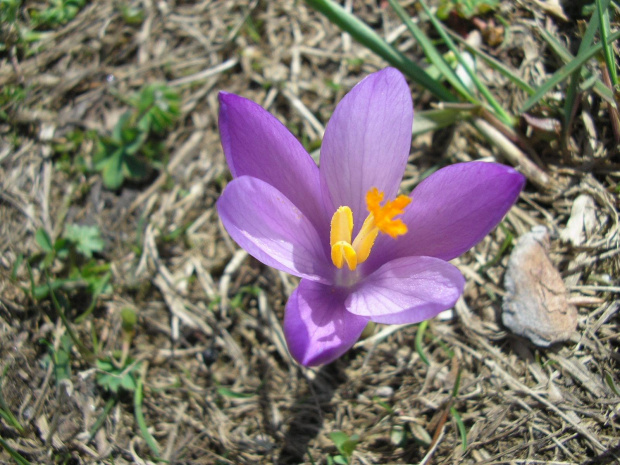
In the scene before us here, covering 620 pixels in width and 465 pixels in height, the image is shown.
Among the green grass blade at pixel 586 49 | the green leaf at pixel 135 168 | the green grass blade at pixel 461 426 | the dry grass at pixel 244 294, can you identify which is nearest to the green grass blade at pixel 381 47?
the dry grass at pixel 244 294

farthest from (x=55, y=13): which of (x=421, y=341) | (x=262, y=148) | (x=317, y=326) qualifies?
(x=421, y=341)

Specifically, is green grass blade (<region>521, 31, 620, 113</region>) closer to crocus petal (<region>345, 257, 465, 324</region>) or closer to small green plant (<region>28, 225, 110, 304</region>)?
crocus petal (<region>345, 257, 465, 324</region>)

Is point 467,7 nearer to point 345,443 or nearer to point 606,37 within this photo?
point 606,37

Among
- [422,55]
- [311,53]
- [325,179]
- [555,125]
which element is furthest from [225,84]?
[555,125]

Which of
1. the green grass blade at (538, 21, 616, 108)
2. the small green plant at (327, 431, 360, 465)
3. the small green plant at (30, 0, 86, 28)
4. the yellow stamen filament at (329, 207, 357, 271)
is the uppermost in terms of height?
the small green plant at (30, 0, 86, 28)

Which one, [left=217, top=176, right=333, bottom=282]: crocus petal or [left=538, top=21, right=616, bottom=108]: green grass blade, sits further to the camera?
[left=538, top=21, right=616, bottom=108]: green grass blade

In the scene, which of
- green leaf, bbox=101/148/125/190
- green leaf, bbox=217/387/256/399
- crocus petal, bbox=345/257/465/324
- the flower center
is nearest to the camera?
crocus petal, bbox=345/257/465/324

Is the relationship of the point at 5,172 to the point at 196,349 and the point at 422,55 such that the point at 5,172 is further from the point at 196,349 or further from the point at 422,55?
the point at 422,55

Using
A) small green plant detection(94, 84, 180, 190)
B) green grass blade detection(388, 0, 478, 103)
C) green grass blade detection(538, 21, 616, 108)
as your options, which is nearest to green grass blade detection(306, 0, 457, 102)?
green grass blade detection(388, 0, 478, 103)
